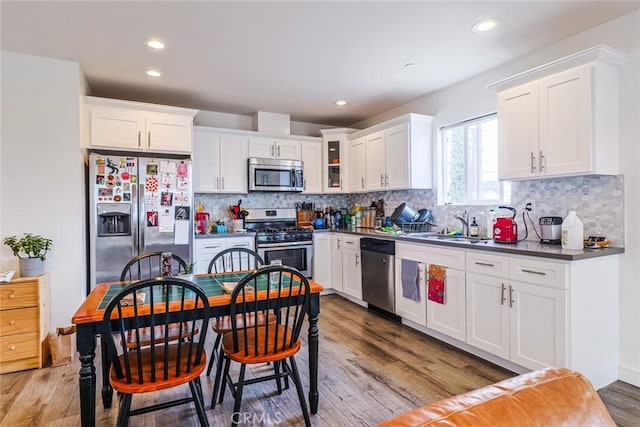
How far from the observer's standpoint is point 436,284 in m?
3.15

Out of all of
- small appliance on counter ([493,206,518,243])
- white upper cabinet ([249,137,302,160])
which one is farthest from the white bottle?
white upper cabinet ([249,137,302,160])

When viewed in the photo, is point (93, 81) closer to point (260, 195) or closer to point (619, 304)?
point (260, 195)

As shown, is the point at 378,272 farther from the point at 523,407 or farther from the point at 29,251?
the point at 29,251

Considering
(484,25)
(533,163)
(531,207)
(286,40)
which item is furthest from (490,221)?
(286,40)

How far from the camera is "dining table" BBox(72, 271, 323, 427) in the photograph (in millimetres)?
1609

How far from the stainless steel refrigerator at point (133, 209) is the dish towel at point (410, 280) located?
2.32 m

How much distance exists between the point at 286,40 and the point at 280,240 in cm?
249

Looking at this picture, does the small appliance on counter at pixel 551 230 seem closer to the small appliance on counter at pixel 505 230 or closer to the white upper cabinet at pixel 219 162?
the small appliance on counter at pixel 505 230

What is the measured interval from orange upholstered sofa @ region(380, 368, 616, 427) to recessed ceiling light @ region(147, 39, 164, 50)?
3099 millimetres

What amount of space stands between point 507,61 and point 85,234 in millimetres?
4340

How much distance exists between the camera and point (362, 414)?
2123 mm

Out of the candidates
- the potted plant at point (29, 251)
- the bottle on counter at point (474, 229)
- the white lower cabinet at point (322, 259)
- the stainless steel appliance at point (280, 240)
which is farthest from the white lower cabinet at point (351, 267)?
the potted plant at point (29, 251)

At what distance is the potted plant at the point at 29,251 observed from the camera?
285cm

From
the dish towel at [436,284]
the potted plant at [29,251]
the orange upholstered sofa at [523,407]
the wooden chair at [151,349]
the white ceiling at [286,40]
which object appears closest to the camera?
the orange upholstered sofa at [523,407]
